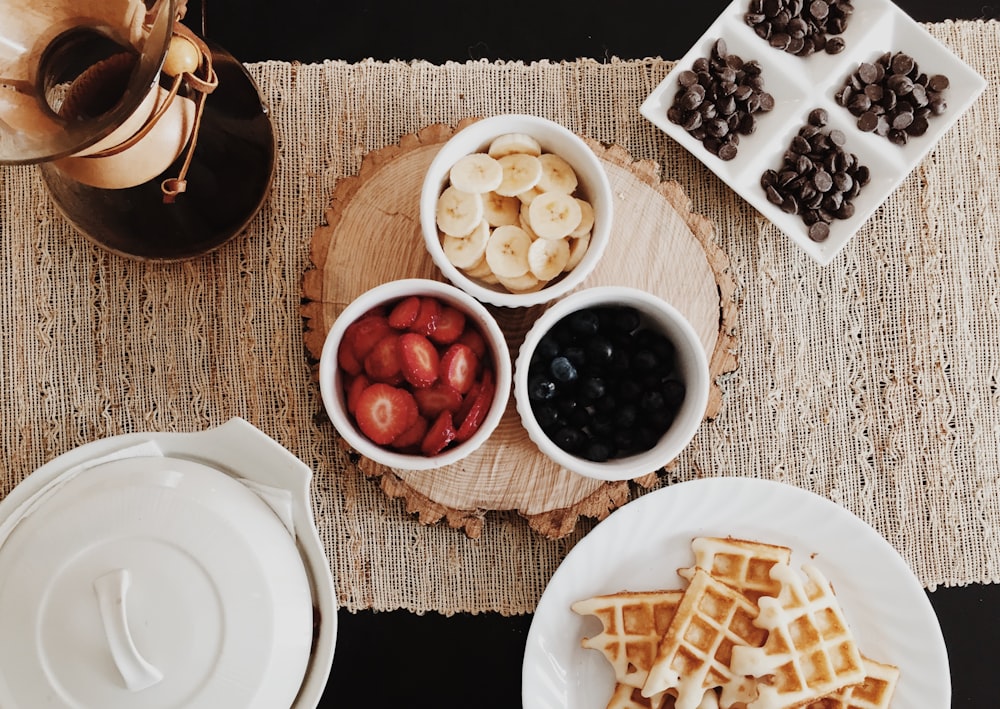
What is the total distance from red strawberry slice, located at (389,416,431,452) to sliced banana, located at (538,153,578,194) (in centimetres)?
40

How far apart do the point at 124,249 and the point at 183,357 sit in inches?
8.5

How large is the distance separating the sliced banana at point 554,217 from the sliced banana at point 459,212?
0.08m

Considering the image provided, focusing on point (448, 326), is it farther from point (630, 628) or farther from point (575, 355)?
point (630, 628)

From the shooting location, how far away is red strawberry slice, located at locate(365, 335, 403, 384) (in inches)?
48.5

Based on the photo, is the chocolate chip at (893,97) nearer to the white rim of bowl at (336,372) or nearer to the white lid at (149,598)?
the white rim of bowl at (336,372)

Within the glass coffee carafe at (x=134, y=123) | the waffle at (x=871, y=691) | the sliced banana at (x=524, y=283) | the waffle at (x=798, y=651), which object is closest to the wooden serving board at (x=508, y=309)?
the sliced banana at (x=524, y=283)

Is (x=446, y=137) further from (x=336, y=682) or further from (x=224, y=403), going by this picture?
(x=336, y=682)

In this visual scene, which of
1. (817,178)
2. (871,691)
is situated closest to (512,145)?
(817,178)

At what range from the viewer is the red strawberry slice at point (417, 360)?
1.21 meters

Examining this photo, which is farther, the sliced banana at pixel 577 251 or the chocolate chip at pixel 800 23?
the chocolate chip at pixel 800 23

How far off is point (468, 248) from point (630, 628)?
635 millimetres

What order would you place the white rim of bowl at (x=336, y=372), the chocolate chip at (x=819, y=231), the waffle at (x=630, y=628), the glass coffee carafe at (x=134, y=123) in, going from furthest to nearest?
the chocolate chip at (x=819, y=231) < the waffle at (x=630, y=628) < the white rim of bowl at (x=336, y=372) < the glass coffee carafe at (x=134, y=123)

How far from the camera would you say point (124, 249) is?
4.41 feet

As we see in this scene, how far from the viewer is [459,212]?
1.28 meters
